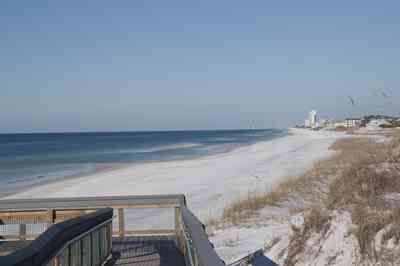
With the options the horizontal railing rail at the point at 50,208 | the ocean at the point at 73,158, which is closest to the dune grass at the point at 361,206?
the horizontal railing rail at the point at 50,208

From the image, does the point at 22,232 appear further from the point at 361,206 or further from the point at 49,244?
the point at 361,206

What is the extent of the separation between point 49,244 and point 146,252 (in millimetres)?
4166

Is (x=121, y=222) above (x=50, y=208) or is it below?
below

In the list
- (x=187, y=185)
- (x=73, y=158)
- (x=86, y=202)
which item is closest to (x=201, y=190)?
(x=187, y=185)

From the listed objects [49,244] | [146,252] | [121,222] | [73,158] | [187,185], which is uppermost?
[49,244]

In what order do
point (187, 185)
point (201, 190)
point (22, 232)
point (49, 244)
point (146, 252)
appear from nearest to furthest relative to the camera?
point (49, 244) → point (146, 252) → point (22, 232) → point (201, 190) → point (187, 185)

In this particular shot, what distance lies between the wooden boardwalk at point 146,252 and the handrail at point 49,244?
1.69 m

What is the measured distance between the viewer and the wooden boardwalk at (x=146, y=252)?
230 inches

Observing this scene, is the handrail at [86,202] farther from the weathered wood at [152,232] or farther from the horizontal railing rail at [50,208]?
the weathered wood at [152,232]

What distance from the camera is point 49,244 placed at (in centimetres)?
238

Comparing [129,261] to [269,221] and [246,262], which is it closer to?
→ [246,262]

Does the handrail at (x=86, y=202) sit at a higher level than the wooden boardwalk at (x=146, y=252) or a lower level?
higher

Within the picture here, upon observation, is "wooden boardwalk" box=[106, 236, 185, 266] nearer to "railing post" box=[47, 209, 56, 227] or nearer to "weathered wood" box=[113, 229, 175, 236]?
"weathered wood" box=[113, 229, 175, 236]

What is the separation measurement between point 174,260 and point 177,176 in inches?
749
